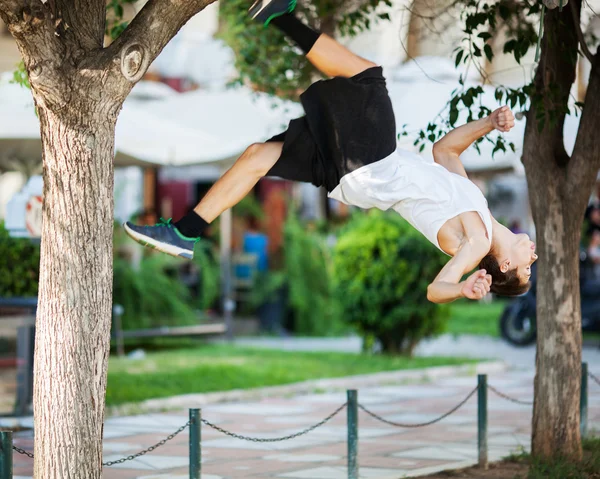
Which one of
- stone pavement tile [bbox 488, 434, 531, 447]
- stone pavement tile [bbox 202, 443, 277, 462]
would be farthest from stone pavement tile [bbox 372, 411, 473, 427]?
stone pavement tile [bbox 202, 443, 277, 462]

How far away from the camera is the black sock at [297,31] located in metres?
5.72

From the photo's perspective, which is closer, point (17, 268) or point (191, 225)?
point (191, 225)

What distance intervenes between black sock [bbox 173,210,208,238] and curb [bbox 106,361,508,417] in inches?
210

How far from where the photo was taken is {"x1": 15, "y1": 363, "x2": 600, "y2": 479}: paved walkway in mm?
8414

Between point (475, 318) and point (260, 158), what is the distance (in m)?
16.3

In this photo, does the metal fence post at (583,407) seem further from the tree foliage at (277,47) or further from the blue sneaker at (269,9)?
the blue sneaker at (269,9)

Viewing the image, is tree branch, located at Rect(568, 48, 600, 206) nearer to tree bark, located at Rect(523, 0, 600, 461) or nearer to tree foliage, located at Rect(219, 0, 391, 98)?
tree bark, located at Rect(523, 0, 600, 461)

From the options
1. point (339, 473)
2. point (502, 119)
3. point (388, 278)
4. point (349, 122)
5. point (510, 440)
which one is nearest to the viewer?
point (349, 122)

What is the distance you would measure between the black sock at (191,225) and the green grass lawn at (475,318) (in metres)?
12.7

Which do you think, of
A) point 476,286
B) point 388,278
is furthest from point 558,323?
point 388,278

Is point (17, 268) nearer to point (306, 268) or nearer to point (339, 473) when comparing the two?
point (339, 473)

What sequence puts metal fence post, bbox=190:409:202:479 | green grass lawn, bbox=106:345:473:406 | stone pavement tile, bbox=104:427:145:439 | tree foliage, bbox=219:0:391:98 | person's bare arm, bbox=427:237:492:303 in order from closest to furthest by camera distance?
person's bare arm, bbox=427:237:492:303 < metal fence post, bbox=190:409:202:479 < stone pavement tile, bbox=104:427:145:439 < tree foliage, bbox=219:0:391:98 < green grass lawn, bbox=106:345:473:406

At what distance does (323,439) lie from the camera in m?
9.79

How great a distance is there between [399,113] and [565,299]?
5.44 metres
